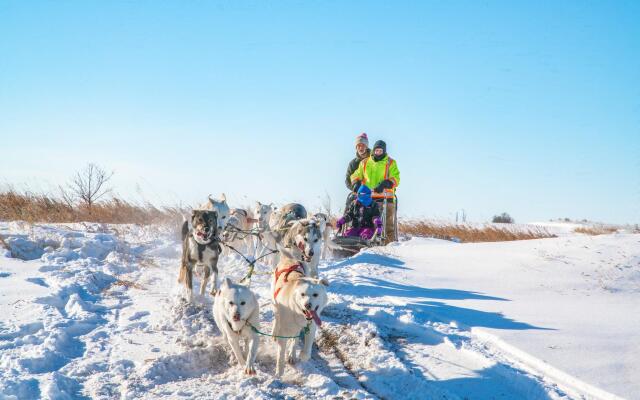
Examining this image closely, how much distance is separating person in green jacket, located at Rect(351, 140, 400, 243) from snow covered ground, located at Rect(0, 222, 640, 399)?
2.29 m

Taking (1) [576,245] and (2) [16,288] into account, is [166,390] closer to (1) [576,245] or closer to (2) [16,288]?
(2) [16,288]

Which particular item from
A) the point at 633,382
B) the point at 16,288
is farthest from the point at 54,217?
the point at 633,382

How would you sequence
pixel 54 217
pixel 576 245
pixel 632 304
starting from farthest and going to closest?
pixel 54 217
pixel 576 245
pixel 632 304

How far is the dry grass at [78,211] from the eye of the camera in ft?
38.1

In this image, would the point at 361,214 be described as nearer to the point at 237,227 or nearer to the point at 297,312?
the point at 237,227

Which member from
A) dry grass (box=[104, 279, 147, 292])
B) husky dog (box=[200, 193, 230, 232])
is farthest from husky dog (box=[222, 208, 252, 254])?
dry grass (box=[104, 279, 147, 292])

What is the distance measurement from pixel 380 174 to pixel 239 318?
6.27m

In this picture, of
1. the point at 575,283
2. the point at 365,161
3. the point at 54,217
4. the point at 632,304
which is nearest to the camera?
the point at 632,304

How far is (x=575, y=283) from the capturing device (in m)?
6.03

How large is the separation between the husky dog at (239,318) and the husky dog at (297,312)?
19 cm

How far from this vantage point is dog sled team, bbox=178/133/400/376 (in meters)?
3.69

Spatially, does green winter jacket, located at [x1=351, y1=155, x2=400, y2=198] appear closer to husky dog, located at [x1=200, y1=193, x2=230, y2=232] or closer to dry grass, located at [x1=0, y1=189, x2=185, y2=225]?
husky dog, located at [x1=200, y1=193, x2=230, y2=232]

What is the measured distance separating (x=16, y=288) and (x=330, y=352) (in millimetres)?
3588

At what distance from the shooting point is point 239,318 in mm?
3594
